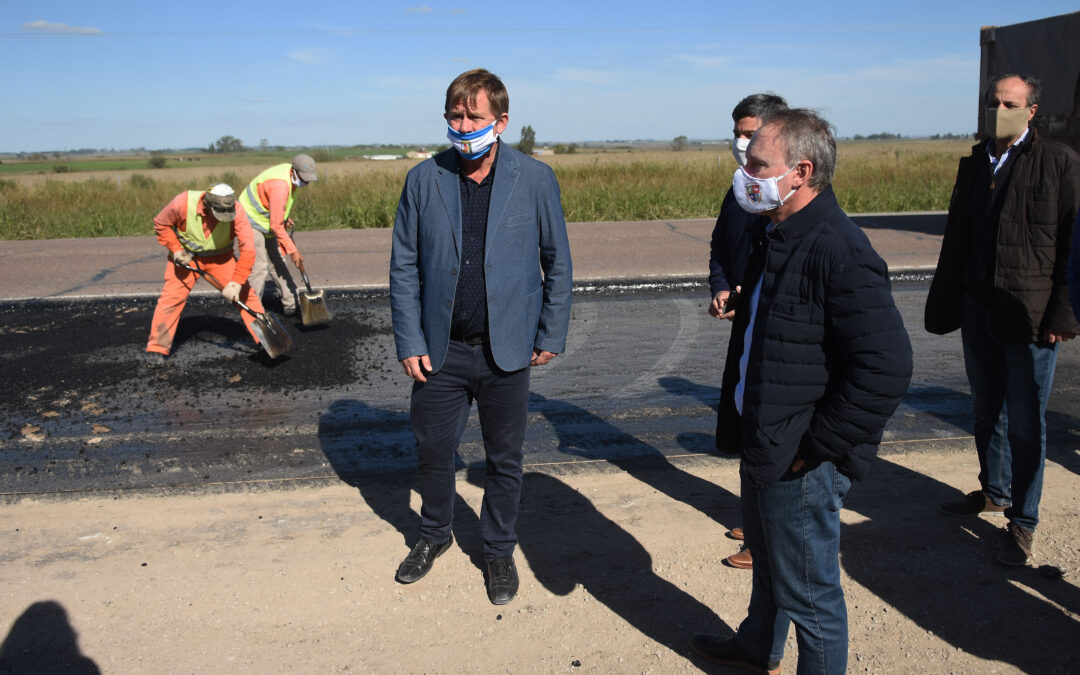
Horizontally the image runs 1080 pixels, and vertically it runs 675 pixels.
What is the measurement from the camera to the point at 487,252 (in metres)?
3.35

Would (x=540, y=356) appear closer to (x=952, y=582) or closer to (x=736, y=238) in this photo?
(x=736, y=238)

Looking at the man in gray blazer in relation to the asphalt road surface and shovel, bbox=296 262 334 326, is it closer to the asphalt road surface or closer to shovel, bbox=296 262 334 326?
the asphalt road surface

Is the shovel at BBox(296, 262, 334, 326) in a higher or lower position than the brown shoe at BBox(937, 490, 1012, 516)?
higher

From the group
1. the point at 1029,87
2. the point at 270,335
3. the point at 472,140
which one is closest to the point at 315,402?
the point at 270,335

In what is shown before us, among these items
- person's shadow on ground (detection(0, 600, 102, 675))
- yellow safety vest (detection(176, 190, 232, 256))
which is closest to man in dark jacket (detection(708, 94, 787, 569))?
person's shadow on ground (detection(0, 600, 102, 675))

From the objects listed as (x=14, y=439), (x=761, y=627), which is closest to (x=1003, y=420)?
(x=761, y=627)

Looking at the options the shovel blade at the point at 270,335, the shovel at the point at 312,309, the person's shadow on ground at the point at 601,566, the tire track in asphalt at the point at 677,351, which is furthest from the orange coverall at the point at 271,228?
the person's shadow on ground at the point at 601,566

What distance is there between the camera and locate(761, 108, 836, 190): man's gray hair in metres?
2.29

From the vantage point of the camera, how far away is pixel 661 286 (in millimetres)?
10172

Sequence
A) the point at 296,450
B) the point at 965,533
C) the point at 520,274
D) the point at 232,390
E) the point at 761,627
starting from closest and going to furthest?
the point at 761,627
the point at 520,274
the point at 965,533
the point at 296,450
the point at 232,390

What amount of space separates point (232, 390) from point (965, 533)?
4956 millimetres

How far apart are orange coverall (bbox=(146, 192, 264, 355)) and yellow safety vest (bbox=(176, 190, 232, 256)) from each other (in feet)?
0.10

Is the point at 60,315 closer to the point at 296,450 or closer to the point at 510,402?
the point at 296,450

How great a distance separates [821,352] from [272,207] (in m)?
6.99
